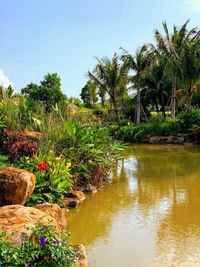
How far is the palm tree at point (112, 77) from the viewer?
32.5 meters

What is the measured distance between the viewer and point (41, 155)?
8.58 metres

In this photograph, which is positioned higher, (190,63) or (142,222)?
(190,63)

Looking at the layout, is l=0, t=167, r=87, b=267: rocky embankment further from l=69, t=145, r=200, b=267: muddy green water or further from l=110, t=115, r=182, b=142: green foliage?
l=110, t=115, r=182, b=142: green foliage

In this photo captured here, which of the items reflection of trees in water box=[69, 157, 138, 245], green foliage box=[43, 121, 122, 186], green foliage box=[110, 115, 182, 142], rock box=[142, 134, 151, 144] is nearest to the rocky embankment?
reflection of trees in water box=[69, 157, 138, 245]

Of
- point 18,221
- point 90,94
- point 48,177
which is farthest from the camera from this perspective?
point 90,94

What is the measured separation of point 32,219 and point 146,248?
1859 millimetres

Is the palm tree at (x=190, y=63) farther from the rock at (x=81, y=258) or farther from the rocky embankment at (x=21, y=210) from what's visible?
the rock at (x=81, y=258)

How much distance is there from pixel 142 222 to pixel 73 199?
72.0 inches

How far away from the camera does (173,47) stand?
93.4 feet

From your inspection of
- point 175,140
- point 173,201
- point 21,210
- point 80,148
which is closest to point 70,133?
point 80,148

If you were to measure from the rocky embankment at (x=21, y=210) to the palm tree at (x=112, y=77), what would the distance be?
80.3 ft

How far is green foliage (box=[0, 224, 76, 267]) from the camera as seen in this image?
3.69 meters

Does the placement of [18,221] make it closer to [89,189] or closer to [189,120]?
[89,189]

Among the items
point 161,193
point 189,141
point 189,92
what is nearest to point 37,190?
point 161,193
